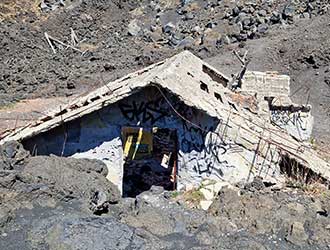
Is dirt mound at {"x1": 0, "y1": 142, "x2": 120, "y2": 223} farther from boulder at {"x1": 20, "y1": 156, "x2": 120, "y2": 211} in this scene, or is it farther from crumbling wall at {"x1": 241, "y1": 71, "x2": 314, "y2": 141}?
crumbling wall at {"x1": 241, "y1": 71, "x2": 314, "y2": 141}

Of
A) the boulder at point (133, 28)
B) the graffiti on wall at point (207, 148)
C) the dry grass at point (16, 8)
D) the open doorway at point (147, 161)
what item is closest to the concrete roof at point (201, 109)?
the graffiti on wall at point (207, 148)

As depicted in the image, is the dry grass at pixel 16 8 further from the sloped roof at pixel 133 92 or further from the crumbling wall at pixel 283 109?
the sloped roof at pixel 133 92

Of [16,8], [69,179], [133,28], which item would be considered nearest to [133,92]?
[69,179]

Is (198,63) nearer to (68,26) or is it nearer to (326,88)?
Answer: (326,88)

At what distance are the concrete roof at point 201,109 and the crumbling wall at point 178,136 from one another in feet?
0.66

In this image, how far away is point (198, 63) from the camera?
14961 mm

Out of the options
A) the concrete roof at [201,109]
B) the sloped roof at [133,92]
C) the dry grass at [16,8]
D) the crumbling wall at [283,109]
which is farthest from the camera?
the dry grass at [16,8]

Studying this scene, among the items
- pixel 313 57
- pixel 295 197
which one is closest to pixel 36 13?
pixel 313 57

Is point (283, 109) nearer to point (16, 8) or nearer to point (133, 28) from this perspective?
point (133, 28)

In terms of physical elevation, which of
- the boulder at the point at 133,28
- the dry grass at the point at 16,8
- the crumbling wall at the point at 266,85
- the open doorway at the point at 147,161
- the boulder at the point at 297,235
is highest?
the crumbling wall at the point at 266,85

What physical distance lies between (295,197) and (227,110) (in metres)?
2.32

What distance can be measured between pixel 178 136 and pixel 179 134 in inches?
1.8

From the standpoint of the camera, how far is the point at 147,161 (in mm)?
14805

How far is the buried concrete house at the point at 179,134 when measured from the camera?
39.3ft
